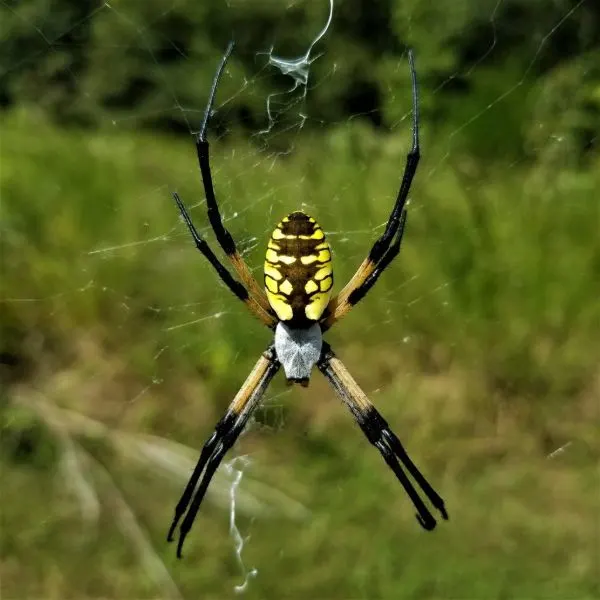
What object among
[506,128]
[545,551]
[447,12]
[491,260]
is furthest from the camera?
[506,128]

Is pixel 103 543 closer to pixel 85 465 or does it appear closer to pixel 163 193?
pixel 85 465

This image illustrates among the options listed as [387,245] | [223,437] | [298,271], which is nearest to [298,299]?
[298,271]

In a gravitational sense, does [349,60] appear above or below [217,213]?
above

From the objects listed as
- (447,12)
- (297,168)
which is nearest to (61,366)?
(297,168)

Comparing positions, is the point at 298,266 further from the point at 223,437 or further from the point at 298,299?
the point at 223,437

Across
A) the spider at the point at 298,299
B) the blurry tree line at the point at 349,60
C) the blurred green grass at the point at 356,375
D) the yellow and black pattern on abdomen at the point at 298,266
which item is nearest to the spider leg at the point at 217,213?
the spider at the point at 298,299

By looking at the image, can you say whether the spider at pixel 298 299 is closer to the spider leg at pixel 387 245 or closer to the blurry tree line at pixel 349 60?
the spider leg at pixel 387 245

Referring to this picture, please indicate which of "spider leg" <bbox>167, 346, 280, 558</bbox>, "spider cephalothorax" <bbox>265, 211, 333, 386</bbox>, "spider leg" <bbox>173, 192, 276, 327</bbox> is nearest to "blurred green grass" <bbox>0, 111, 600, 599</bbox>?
"spider leg" <bbox>167, 346, 280, 558</bbox>
